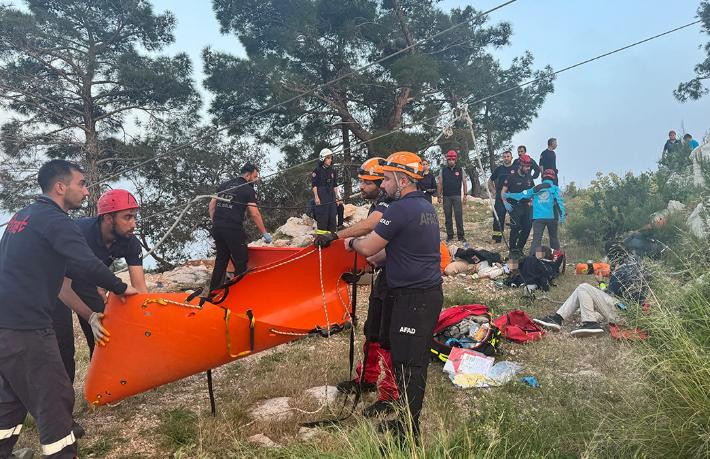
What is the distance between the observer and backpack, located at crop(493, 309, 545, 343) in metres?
5.30

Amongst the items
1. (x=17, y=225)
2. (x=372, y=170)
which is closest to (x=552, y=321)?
(x=372, y=170)

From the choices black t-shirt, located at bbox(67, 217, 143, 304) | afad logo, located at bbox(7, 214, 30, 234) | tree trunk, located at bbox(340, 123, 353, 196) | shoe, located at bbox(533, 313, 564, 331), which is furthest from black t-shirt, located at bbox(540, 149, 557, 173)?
afad logo, located at bbox(7, 214, 30, 234)

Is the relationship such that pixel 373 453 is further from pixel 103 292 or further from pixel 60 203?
pixel 103 292

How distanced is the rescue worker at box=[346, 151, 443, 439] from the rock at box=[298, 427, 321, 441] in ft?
1.65

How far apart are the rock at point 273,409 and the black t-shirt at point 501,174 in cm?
641

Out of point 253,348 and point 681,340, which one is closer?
point 681,340

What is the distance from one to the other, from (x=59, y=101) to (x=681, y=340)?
17.6 meters

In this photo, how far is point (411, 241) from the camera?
3209mm

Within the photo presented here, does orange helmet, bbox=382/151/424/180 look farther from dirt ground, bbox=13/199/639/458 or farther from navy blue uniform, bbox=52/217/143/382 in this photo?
navy blue uniform, bbox=52/217/143/382

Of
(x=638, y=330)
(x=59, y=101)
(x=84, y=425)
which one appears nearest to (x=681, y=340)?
(x=638, y=330)

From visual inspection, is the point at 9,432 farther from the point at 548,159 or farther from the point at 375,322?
the point at 548,159

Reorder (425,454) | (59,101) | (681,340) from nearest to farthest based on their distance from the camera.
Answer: (425,454) → (681,340) → (59,101)

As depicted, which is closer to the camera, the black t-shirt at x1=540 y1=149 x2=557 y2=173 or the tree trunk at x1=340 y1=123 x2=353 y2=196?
the black t-shirt at x1=540 y1=149 x2=557 y2=173

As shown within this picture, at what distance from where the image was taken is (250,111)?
1733cm
